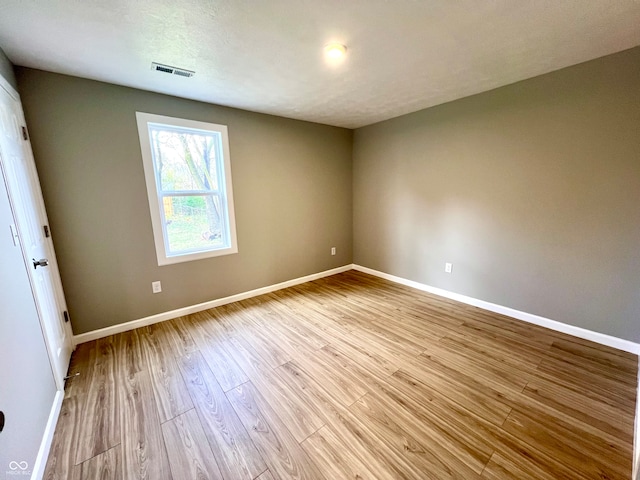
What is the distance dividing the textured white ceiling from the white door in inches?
21.5

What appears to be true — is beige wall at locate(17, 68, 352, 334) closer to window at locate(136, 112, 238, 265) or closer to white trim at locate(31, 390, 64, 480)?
window at locate(136, 112, 238, 265)

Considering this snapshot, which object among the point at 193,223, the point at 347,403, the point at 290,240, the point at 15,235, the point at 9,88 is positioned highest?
the point at 9,88

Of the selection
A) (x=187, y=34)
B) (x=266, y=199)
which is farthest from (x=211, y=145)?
(x=187, y=34)

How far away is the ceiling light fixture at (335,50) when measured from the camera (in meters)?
1.77

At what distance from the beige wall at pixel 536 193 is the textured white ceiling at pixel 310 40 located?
0.31 m

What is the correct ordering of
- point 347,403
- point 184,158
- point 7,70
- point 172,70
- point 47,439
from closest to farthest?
1. point 47,439
2. point 347,403
3. point 7,70
4. point 172,70
5. point 184,158

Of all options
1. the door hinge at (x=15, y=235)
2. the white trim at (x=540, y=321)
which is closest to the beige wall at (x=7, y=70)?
the door hinge at (x=15, y=235)

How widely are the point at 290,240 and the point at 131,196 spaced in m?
1.94

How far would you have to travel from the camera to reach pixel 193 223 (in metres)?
2.98

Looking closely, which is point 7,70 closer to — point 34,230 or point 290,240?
point 34,230

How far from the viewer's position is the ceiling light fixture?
69.5 inches

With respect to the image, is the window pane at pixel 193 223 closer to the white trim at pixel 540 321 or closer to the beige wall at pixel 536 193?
the beige wall at pixel 536 193

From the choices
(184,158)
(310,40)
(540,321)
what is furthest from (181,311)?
(540,321)

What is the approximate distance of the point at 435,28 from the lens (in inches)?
63.2
